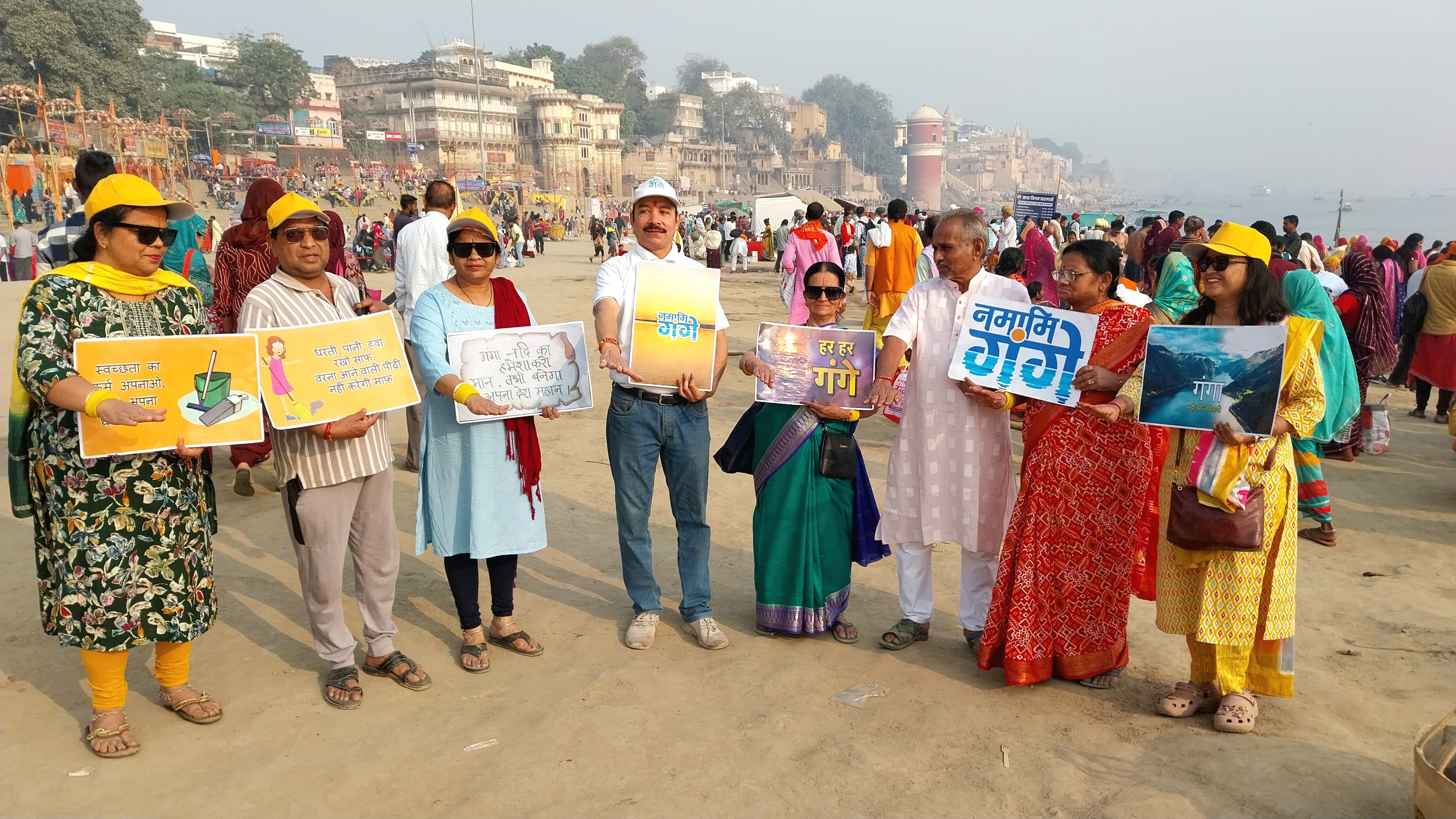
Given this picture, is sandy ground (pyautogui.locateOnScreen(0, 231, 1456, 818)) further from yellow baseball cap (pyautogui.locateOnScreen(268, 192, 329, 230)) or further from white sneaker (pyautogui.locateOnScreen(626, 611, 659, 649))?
yellow baseball cap (pyautogui.locateOnScreen(268, 192, 329, 230))

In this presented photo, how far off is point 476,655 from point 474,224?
1.86 metres

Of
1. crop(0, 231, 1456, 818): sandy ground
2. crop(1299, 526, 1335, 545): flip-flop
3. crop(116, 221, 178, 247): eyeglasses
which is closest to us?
crop(0, 231, 1456, 818): sandy ground

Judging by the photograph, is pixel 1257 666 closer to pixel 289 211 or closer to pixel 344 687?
pixel 344 687

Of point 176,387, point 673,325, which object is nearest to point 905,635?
point 673,325

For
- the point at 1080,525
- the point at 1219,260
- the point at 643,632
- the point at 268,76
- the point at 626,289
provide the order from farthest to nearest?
the point at 268,76 → the point at 643,632 → the point at 626,289 → the point at 1080,525 → the point at 1219,260

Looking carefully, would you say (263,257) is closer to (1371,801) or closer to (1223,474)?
(1223,474)

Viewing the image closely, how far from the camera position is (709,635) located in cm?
420

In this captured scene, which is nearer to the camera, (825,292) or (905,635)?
(825,292)

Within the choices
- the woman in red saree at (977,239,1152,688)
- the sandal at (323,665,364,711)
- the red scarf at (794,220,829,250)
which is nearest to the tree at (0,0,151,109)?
the red scarf at (794,220,829,250)

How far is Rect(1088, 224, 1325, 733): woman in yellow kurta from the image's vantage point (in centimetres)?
320

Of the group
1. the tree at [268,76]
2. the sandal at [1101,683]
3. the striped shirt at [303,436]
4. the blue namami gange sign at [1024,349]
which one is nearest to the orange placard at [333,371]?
the striped shirt at [303,436]

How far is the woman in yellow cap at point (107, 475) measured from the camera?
3008mm

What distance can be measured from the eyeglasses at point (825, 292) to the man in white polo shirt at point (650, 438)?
421mm

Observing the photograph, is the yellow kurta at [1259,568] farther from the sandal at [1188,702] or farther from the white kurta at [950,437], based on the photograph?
the white kurta at [950,437]
